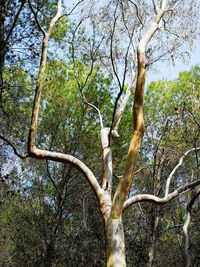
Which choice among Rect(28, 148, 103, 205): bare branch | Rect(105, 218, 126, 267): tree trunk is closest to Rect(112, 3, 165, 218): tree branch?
Rect(105, 218, 126, 267): tree trunk

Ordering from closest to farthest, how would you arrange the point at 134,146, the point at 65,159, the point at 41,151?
the point at 134,146, the point at 41,151, the point at 65,159

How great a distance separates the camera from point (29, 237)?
11.6 meters


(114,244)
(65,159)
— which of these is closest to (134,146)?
(65,159)

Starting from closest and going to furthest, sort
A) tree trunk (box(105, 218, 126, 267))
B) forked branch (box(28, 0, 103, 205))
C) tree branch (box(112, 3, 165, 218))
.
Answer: tree trunk (box(105, 218, 126, 267)), tree branch (box(112, 3, 165, 218)), forked branch (box(28, 0, 103, 205))

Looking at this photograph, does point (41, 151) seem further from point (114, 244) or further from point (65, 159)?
point (114, 244)

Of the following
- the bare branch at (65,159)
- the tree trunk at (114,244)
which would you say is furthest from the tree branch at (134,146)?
the bare branch at (65,159)

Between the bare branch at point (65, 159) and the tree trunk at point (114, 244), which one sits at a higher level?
the bare branch at point (65, 159)

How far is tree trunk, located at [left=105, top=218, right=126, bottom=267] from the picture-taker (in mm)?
4562

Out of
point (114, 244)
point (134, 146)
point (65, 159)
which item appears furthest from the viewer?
point (65, 159)

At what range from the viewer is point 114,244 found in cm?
470

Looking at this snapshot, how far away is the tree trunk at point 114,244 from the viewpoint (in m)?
4.56

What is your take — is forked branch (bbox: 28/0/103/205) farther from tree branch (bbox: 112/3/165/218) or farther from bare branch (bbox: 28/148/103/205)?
tree branch (bbox: 112/3/165/218)

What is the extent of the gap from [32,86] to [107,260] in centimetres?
588

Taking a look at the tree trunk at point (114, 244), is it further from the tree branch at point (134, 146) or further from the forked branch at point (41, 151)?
the forked branch at point (41, 151)
